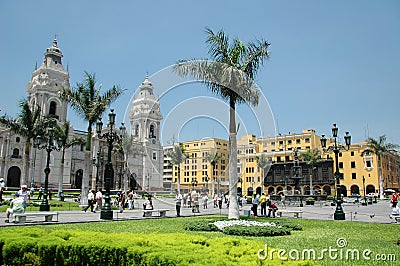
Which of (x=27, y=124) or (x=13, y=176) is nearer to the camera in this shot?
(x=27, y=124)

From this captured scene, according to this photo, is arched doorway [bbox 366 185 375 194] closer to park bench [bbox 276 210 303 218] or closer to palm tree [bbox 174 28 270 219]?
park bench [bbox 276 210 303 218]

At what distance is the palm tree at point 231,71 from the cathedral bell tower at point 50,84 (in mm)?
48349

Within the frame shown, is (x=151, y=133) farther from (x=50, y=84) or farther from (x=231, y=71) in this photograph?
(x=231, y=71)

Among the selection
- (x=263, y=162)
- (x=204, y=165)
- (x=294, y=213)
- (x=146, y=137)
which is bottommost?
(x=294, y=213)

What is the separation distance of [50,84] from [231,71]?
2066 inches

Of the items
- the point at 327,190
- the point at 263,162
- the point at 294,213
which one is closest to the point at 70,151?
the point at 263,162

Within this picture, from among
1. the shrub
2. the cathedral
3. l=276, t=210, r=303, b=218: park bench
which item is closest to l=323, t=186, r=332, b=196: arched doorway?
the cathedral

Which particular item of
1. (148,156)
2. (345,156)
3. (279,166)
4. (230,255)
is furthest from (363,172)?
(230,255)

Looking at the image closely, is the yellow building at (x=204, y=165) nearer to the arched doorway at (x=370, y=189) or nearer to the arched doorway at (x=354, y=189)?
the arched doorway at (x=354, y=189)

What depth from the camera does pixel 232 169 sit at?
1664 cm

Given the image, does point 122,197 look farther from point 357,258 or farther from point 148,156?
point 148,156

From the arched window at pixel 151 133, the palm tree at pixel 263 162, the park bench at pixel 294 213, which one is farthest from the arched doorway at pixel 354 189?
the park bench at pixel 294 213

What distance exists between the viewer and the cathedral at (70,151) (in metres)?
55.6

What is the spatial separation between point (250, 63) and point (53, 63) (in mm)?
54145
